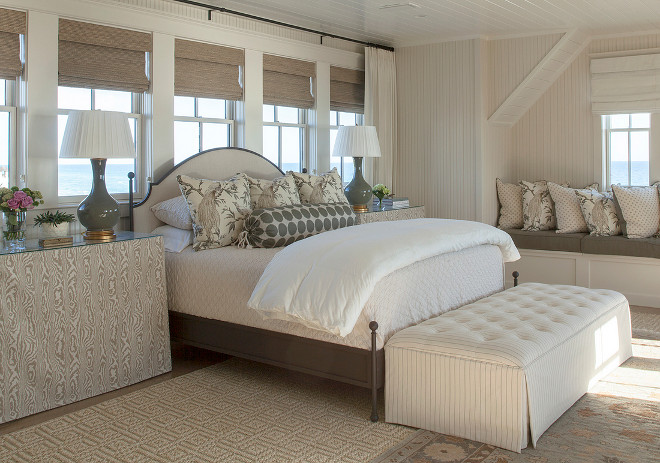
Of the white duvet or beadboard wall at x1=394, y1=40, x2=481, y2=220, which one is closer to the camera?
the white duvet

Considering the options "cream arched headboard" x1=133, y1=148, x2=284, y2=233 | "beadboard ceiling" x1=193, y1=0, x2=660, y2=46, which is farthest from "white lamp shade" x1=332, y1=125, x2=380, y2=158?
"beadboard ceiling" x1=193, y1=0, x2=660, y2=46

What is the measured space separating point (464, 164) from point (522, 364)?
156 inches

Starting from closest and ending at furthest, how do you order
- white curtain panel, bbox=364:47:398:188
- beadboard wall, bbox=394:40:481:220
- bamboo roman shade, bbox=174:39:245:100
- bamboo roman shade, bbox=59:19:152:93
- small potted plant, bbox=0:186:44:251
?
small potted plant, bbox=0:186:44:251 → bamboo roman shade, bbox=59:19:152:93 → bamboo roman shade, bbox=174:39:245:100 → beadboard wall, bbox=394:40:481:220 → white curtain panel, bbox=364:47:398:188

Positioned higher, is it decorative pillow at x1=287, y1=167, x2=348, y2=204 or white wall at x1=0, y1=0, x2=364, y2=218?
white wall at x1=0, y1=0, x2=364, y2=218

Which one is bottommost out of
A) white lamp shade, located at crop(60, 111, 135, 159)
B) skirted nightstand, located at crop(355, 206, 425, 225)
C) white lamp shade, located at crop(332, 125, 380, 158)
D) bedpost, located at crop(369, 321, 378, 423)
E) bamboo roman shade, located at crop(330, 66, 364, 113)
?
bedpost, located at crop(369, 321, 378, 423)

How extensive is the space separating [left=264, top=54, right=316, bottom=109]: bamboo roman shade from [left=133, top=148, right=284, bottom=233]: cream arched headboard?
0.63 metres

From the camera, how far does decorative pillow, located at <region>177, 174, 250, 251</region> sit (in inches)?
165

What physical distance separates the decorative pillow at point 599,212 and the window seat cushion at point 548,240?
0.15m

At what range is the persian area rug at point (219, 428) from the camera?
2.84 m

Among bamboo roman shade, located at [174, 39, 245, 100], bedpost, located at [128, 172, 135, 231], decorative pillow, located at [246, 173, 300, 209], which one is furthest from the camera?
bamboo roman shade, located at [174, 39, 245, 100]

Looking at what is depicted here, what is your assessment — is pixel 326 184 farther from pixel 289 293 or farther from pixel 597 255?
pixel 597 255

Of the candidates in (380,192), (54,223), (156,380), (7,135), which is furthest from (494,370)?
(380,192)

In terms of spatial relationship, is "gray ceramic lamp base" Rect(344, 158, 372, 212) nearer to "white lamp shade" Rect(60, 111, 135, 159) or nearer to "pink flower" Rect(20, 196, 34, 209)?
"white lamp shade" Rect(60, 111, 135, 159)

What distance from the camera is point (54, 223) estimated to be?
385 centimetres
